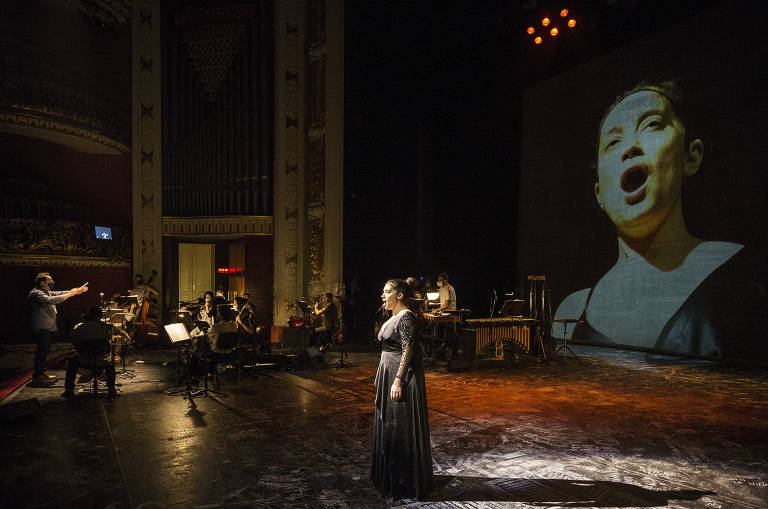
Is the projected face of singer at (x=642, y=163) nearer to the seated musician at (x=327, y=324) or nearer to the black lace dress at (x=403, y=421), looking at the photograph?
the seated musician at (x=327, y=324)

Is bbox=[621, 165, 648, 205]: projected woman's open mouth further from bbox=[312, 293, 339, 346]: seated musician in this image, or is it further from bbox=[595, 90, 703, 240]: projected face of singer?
bbox=[312, 293, 339, 346]: seated musician

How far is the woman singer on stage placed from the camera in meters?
3.18

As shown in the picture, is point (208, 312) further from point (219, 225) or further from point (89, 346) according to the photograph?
point (219, 225)

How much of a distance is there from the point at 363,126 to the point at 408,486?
979 centimetres

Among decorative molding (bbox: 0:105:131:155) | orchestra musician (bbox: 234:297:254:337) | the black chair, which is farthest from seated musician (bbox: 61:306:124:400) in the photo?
decorative molding (bbox: 0:105:131:155)

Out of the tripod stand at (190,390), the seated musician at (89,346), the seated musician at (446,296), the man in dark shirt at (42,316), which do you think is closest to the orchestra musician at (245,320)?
the tripod stand at (190,390)

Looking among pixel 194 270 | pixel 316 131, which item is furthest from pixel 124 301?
pixel 316 131

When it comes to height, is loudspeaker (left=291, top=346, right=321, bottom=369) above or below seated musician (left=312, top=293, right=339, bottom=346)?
below

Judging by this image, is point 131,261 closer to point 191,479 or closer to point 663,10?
point 191,479

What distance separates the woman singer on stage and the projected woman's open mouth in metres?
8.12

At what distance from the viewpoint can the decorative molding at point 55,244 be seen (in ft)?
29.2

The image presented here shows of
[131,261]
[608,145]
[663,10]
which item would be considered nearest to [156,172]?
[131,261]

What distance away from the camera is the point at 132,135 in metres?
11.1

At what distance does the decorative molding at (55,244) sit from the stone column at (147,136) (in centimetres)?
54
